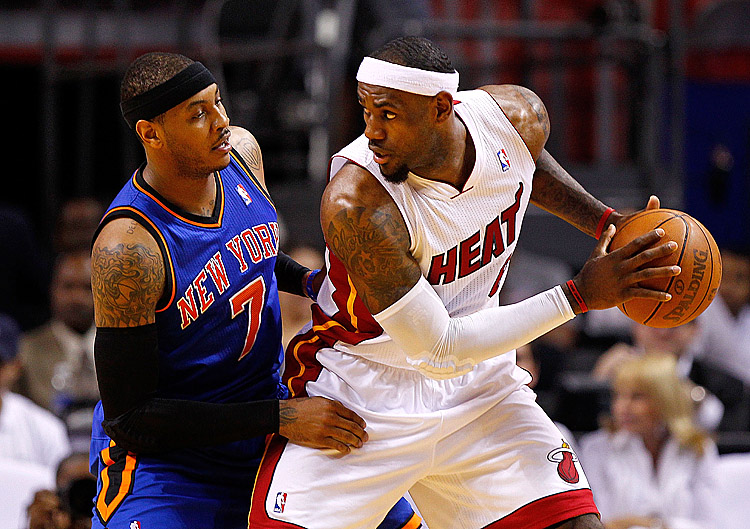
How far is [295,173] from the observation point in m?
7.68

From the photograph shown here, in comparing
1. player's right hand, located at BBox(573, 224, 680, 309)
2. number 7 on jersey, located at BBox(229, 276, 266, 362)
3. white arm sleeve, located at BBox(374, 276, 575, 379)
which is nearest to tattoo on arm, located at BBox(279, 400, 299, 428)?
number 7 on jersey, located at BBox(229, 276, 266, 362)

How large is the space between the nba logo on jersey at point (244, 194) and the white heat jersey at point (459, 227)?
1.08 feet

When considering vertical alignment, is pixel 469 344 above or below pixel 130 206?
below

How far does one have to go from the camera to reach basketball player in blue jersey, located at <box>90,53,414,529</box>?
9.77ft

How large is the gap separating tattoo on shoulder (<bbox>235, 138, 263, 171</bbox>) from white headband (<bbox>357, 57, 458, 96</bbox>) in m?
0.71

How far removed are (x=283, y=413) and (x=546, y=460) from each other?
0.80 metres

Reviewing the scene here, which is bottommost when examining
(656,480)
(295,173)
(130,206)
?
(656,480)

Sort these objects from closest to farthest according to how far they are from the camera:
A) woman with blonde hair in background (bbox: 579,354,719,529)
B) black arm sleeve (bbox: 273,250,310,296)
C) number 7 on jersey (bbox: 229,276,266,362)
→ number 7 on jersey (bbox: 229,276,266,362) → black arm sleeve (bbox: 273,250,310,296) → woman with blonde hair in background (bbox: 579,354,719,529)

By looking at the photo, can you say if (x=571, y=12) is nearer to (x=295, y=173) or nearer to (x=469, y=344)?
(x=295, y=173)

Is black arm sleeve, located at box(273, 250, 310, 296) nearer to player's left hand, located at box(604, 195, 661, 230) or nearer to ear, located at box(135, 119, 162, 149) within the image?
ear, located at box(135, 119, 162, 149)

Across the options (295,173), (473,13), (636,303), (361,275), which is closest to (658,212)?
(636,303)

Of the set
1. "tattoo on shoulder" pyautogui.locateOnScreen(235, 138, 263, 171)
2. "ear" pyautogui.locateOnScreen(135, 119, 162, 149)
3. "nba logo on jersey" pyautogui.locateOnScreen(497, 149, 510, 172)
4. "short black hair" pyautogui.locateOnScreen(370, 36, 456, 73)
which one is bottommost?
"tattoo on shoulder" pyautogui.locateOnScreen(235, 138, 263, 171)

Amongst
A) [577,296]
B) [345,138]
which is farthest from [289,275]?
[345,138]

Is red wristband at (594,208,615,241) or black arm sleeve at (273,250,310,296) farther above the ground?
red wristband at (594,208,615,241)
